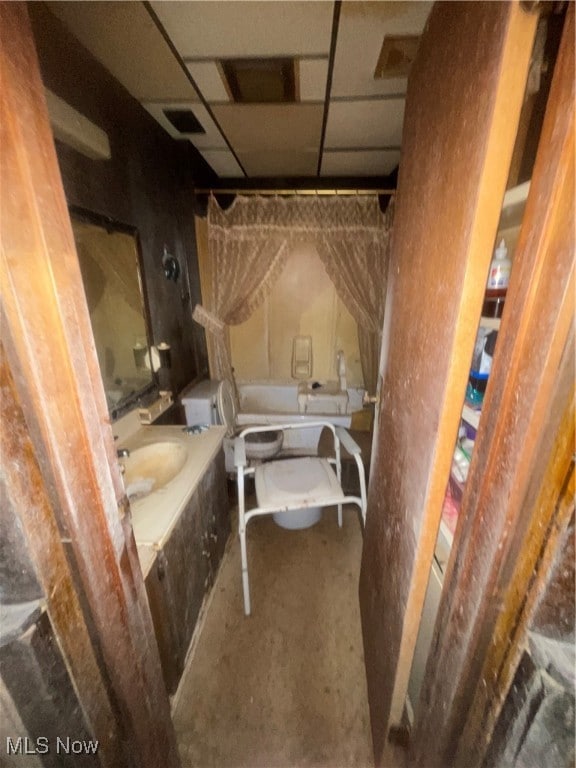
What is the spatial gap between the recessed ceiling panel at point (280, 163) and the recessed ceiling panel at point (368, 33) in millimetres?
786

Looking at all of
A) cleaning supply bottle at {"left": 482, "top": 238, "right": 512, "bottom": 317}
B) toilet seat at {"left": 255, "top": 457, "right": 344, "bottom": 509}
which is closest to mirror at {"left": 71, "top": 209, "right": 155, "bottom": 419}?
toilet seat at {"left": 255, "top": 457, "right": 344, "bottom": 509}

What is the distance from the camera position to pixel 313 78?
1.33 meters

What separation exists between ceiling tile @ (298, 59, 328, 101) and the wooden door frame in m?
1.16

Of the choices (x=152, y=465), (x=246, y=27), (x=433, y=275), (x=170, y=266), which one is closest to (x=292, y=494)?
(x=152, y=465)

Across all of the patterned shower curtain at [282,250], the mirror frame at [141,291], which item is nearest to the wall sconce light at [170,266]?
the mirror frame at [141,291]

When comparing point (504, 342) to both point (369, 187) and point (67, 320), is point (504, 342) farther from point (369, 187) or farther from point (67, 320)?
point (369, 187)

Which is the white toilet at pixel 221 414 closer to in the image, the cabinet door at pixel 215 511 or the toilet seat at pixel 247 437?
the toilet seat at pixel 247 437

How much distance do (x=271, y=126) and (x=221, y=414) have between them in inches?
66.0

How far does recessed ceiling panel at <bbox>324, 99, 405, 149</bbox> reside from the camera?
5.04 ft

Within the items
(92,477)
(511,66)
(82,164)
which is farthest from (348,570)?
(82,164)

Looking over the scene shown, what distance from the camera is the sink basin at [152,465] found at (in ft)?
4.45

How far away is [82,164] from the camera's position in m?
1.19

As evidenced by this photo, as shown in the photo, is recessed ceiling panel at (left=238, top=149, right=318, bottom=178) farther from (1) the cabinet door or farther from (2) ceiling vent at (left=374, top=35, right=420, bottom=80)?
(1) the cabinet door

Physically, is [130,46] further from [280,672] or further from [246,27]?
[280,672]
